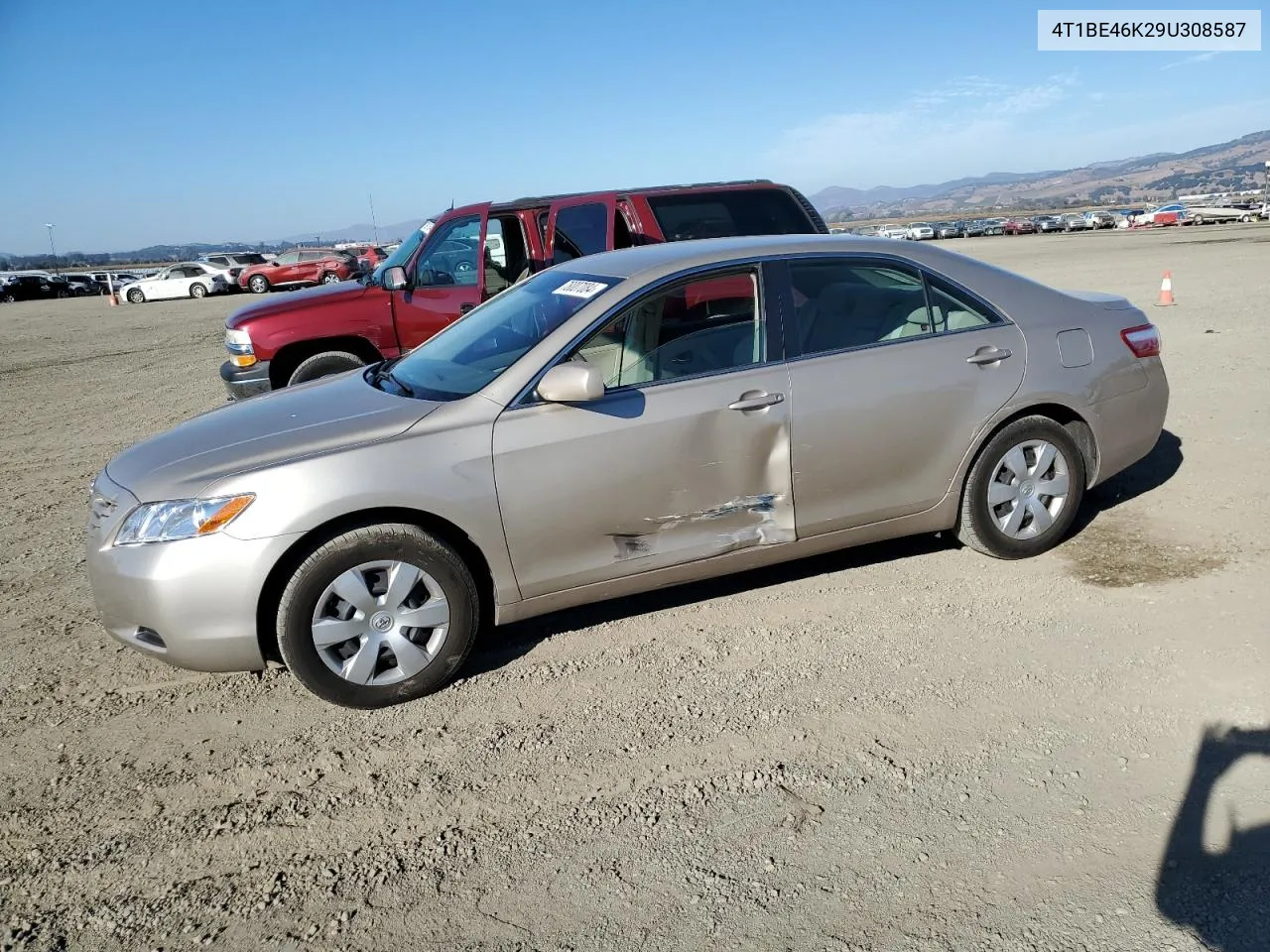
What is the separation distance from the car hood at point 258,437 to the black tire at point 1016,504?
259 cm

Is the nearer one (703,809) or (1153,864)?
(1153,864)

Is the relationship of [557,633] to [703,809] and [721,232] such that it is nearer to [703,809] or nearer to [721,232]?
[703,809]

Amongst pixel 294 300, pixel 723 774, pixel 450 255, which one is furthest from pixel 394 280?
pixel 723 774

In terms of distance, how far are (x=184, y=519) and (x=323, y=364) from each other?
4.92 meters

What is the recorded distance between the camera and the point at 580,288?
434 cm

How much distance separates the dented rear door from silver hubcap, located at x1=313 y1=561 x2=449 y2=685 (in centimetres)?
38

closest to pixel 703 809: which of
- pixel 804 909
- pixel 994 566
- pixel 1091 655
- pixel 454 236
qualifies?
pixel 804 909

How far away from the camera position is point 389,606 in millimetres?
3637

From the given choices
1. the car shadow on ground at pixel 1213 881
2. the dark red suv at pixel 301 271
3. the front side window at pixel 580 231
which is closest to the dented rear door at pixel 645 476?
the car shadow on ground at pixel 1213 881

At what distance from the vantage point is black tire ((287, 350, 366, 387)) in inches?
317

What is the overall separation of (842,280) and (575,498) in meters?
1.70

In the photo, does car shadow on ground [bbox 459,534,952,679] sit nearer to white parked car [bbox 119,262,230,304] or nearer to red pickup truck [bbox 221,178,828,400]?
red pickup truck [bbox 221,178,828,400]

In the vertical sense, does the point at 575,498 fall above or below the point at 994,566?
above

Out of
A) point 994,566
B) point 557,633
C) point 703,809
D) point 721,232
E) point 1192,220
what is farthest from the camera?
point 1192,220
